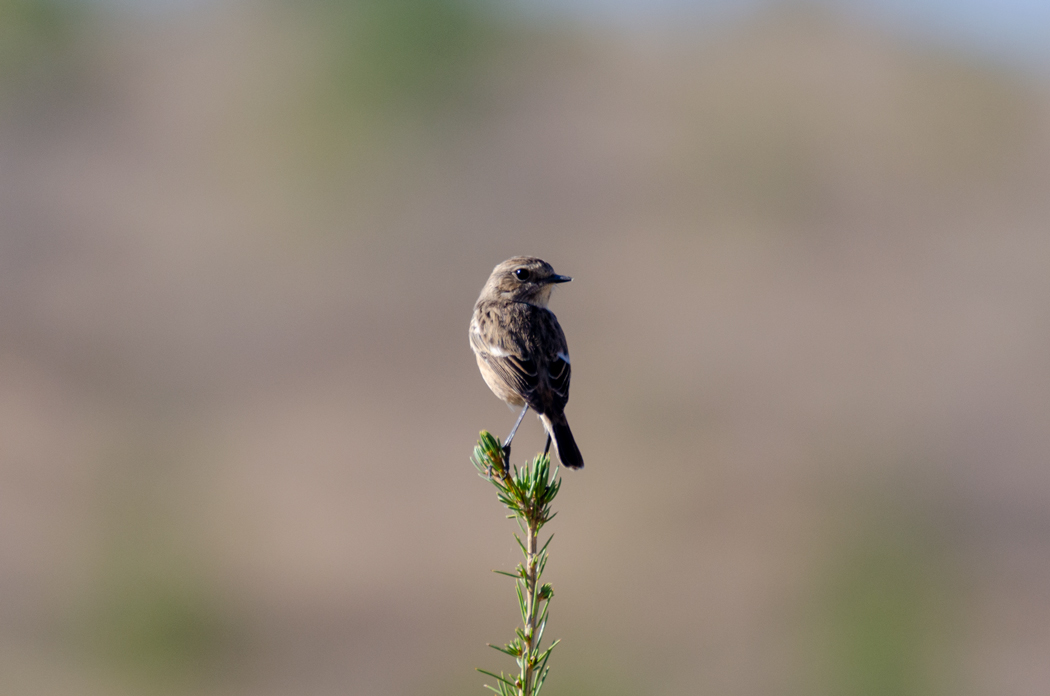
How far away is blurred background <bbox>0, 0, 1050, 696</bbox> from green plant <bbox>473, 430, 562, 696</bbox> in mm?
9749

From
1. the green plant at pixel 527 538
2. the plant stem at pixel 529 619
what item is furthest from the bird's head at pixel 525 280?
the plant stem at pixel 529 619

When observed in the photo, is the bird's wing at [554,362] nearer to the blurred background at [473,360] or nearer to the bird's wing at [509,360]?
the bird's wing at [509,360]

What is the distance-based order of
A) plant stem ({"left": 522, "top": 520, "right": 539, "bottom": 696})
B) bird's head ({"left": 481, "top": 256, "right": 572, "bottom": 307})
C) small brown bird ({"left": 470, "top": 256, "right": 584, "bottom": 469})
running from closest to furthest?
plant stem ({"left": 522, "top": 520, "right": 539, "bottom": 696}) → small brown bird ({"left": 470, "top": 256, "right": 584, "bottom": 469}) → bird's head ({"left": 481, "top": 256, "right": 572, "bottom": 307})

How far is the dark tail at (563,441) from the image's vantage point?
5.41m

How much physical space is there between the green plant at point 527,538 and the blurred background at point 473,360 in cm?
975

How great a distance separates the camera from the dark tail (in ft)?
17.7

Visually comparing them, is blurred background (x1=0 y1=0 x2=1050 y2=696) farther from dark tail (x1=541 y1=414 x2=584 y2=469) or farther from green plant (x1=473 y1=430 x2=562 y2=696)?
green plant (x1=473 y1=430 x2=562 y2=696)

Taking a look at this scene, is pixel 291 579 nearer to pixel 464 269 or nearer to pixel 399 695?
pixel 399 695

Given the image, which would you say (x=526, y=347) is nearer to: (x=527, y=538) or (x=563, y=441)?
(x=563, y=441)

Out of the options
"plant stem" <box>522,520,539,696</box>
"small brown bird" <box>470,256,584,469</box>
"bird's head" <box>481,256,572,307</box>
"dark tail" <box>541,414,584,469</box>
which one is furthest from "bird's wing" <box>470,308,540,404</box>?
"plant stem" <box>522,520,539,696</box>

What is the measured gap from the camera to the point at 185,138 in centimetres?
3447

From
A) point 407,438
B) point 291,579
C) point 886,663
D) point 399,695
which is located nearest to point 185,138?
point 407,438

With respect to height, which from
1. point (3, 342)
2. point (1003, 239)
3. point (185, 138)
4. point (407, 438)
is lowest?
point (407, 438)

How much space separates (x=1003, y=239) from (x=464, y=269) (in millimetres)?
14892
